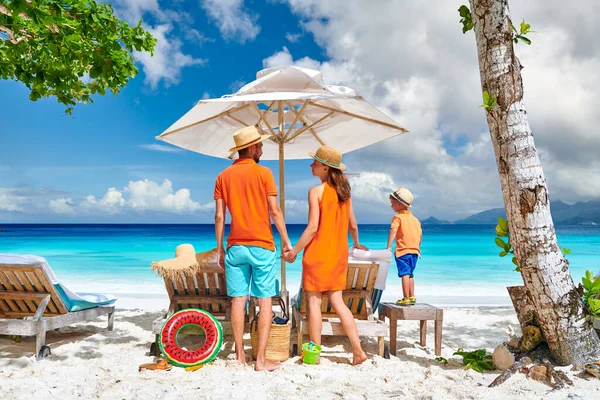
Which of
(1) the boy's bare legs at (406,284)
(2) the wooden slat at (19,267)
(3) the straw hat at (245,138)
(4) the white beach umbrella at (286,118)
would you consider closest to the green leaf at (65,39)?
(4) the white beach umbrella at (286,118)

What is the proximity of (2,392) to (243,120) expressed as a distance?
3.72 metres

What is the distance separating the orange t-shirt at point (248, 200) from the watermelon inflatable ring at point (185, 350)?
72 centimetres

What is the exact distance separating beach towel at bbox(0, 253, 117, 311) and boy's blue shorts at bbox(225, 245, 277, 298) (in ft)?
5.26

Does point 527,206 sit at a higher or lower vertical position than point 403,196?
lower

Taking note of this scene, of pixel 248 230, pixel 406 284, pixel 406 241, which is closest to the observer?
pixel 248 230

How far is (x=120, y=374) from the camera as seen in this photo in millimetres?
3541

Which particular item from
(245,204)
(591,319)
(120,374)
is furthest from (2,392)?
(591,319)

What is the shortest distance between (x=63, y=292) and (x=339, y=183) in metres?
2.85

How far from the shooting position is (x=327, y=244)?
377 centimetres

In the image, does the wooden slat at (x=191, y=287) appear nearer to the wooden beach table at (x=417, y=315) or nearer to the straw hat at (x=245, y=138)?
the straw hat at (x=245, y=138)

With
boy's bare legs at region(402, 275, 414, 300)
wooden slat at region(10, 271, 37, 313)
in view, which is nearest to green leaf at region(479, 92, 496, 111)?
boy's bare legs at region(402, 275, 414, 300)

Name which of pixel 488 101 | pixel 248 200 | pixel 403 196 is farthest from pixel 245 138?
pixel 403 196

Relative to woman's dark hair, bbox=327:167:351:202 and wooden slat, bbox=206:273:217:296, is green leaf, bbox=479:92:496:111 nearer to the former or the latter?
woman's dark hair, bbox=327:167:351:202

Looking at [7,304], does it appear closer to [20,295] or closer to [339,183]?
[20,295]
